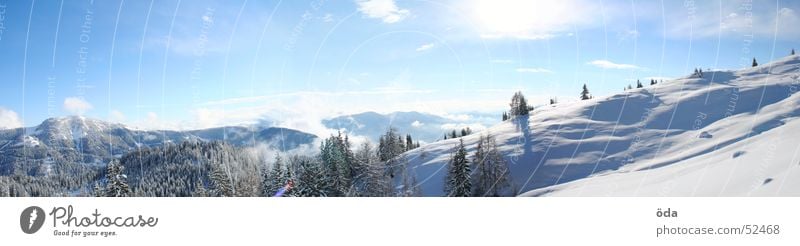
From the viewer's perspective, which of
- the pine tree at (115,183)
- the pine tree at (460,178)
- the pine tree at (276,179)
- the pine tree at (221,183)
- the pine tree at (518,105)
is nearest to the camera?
the pine tree at (115,183)

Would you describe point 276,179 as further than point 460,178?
No

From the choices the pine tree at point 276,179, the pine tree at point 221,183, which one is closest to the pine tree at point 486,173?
the pine tree at point 276,179

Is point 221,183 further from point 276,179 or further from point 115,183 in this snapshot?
point 115,183

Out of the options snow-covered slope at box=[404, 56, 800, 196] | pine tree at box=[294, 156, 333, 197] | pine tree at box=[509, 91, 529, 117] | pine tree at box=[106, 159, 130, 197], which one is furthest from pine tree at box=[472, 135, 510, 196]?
pine tree at box=[509, 91, 529, 117]

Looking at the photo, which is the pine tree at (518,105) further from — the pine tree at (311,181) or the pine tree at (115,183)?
the pine tree at (115,183)

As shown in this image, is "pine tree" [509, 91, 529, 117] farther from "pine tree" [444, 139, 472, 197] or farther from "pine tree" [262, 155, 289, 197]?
"pine tree" [262, 155, 289, 197]

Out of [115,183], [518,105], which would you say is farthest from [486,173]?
[518,105]

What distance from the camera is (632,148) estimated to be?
42.5 m
